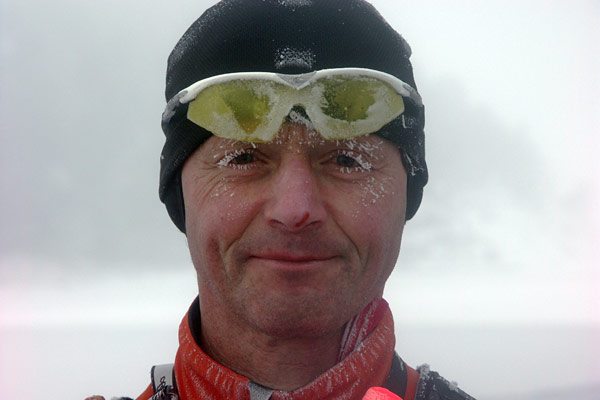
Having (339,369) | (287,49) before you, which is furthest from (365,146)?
(339,369)

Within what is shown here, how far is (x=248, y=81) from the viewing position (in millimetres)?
1898

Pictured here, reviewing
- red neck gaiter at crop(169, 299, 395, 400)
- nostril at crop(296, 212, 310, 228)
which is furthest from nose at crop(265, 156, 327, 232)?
red neck gaiter at crop(169, 299, 395, 400)

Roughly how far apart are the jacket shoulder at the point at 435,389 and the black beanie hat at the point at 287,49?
827mm

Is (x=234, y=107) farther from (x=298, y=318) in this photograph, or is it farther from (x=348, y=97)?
(x=298, y=318)

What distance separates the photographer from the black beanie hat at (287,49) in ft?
6.34

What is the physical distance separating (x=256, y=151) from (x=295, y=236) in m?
0.35

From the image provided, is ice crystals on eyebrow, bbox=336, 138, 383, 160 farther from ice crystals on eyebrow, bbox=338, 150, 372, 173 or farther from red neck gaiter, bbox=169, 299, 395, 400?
red neck gaiter, bbox=169, 299, 395, 400

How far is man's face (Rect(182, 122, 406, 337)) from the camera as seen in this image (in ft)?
5.84

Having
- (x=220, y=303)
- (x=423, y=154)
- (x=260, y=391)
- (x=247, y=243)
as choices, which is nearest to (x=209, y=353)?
(x=220, y=303)

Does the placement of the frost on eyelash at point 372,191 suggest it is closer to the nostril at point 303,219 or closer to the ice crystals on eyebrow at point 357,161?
the ice crystals on eyebrow at point 357,161

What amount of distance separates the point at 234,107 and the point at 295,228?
50 centimetres

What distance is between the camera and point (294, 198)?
175cm

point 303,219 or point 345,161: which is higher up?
point 345,161

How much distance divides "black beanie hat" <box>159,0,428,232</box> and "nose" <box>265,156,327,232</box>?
1.16 ft
